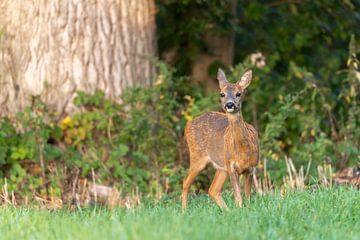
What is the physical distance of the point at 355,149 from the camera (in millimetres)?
12953

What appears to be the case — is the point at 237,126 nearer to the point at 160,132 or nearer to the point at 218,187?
the point at 218,187

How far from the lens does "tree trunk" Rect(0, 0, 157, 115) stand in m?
13.5

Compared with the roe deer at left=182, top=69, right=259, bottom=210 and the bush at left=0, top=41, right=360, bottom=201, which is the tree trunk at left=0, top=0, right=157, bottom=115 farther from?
the roe deer at left=182, top=69, right=259, bottom=210

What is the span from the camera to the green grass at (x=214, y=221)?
6707 millimetres

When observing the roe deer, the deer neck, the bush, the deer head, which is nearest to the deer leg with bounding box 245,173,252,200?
the roe deer

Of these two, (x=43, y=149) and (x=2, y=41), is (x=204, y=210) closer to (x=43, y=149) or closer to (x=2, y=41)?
(x=43, y=149)

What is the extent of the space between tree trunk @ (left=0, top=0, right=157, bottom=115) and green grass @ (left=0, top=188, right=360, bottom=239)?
4735mm

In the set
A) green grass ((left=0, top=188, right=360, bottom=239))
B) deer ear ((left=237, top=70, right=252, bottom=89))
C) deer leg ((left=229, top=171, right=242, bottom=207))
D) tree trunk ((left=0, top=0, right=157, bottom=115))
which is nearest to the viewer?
green grass ((left=0, top=188, right=360, bottom=239))

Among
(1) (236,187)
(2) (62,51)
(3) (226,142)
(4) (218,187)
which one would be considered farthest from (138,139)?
(1) (236,187)

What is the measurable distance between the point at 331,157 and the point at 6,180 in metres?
4.02

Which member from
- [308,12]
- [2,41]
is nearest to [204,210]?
[2,41]

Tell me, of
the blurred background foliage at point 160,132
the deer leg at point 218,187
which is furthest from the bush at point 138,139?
the deer leg at point 218,187

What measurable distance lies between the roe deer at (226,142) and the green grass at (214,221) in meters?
0.67

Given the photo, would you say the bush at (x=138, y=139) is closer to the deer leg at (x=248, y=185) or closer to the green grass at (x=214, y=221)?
the deer leg at (x=248, y=185)
